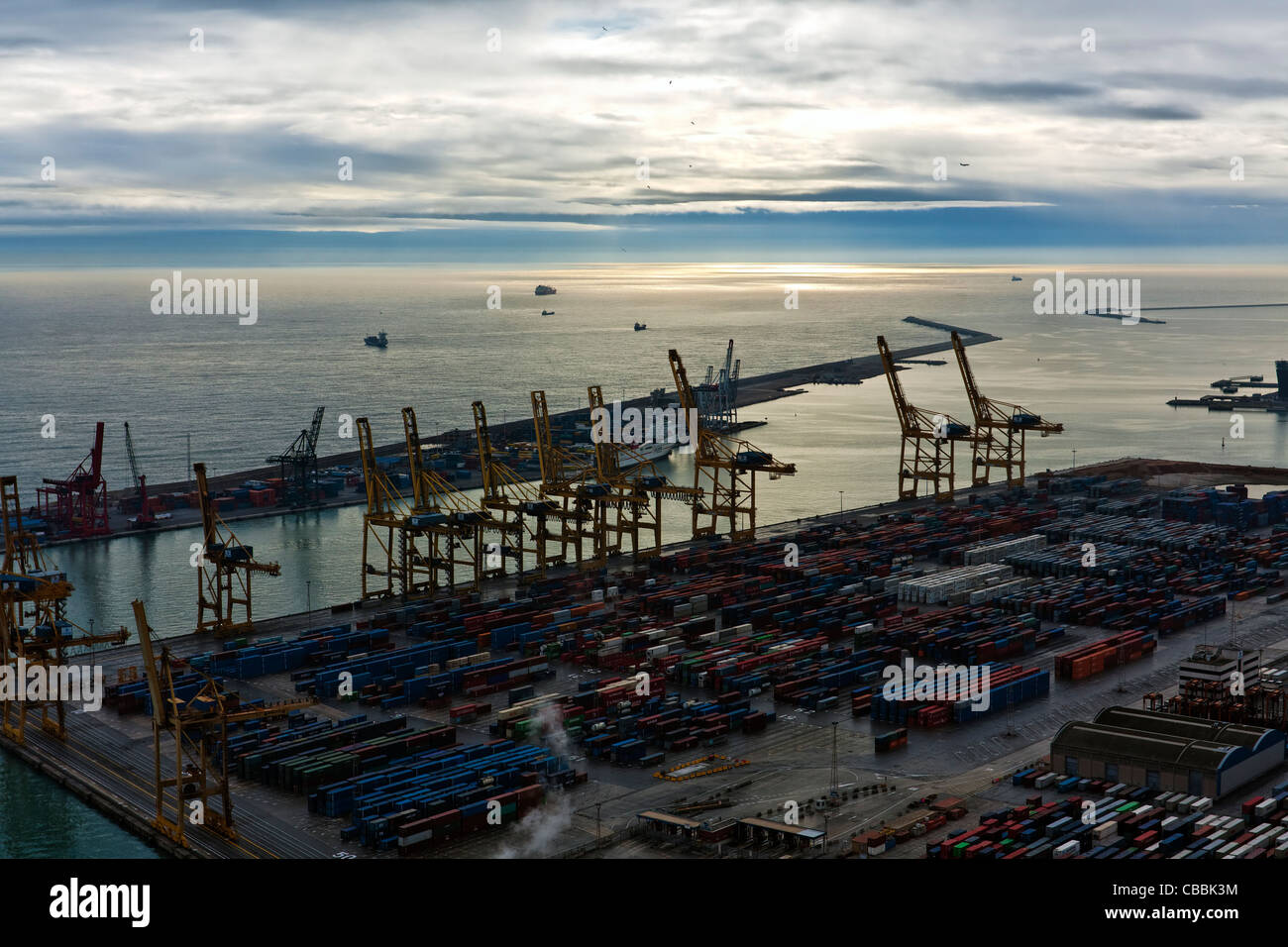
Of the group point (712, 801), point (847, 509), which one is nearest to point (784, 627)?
point (712, 801)

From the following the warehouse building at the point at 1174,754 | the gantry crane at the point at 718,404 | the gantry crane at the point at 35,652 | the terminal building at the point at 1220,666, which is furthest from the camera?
the gantry crane at the point at 718,404

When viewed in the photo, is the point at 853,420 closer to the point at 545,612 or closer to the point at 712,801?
the point at 545,612

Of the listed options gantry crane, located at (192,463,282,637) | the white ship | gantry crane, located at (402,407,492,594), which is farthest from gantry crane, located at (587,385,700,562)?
the white ship

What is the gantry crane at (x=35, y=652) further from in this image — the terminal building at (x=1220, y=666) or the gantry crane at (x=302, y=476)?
the gantry crane at (x=302, y=476)

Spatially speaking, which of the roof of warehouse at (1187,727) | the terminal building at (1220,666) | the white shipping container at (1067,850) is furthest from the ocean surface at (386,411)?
the terminal building at (1220,666)

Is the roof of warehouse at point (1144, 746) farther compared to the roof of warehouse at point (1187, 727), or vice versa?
the roof of warehouse at point (1187, 727)

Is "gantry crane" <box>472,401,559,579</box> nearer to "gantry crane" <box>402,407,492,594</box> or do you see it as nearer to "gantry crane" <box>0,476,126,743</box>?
"gantry crane" <box>402,407,492,594</box>
